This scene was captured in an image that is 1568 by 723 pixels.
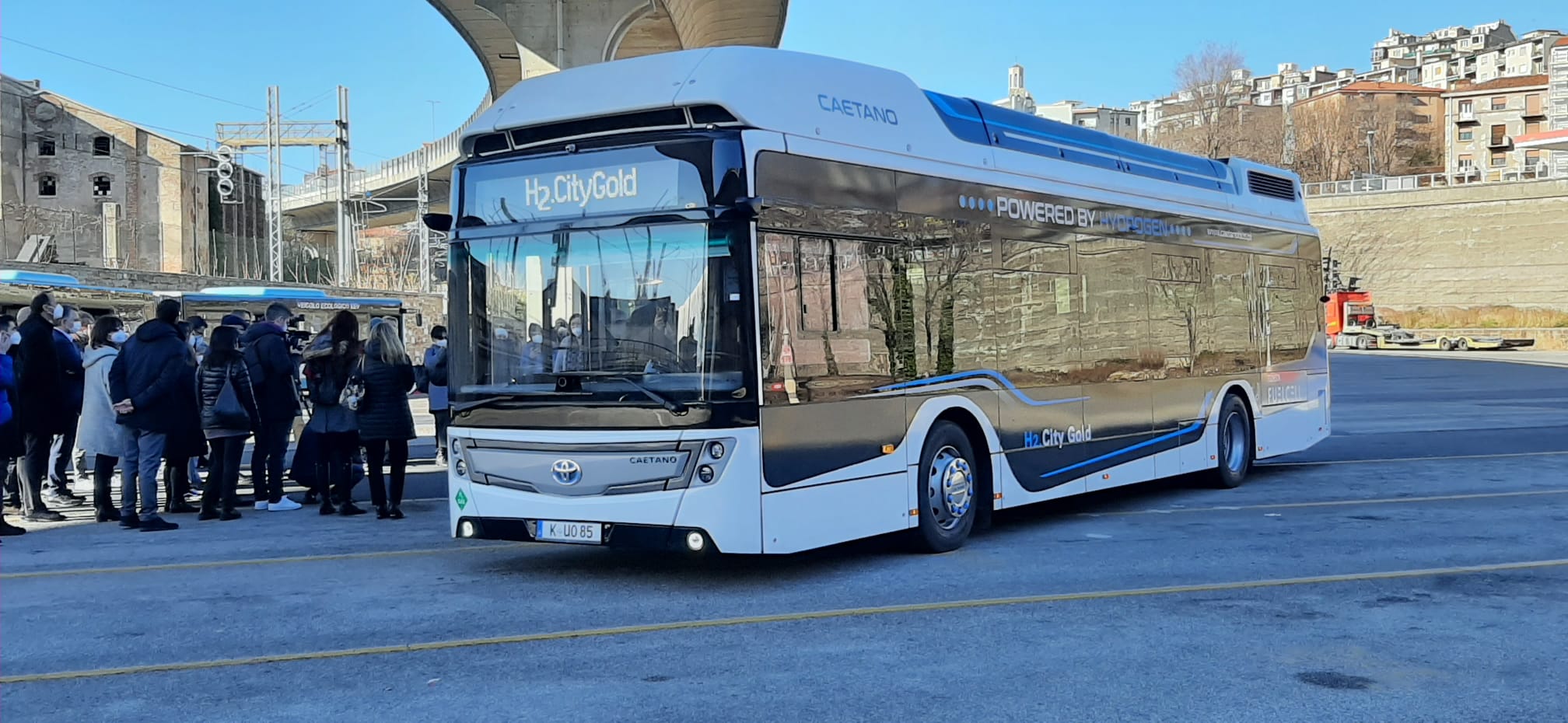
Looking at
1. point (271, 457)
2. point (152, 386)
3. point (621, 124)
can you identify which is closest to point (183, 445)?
point (152, 386)

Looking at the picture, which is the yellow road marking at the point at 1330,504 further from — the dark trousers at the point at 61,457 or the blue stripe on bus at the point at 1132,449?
the dark trousers at the point at 61,457

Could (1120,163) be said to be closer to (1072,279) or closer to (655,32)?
(1072,279)

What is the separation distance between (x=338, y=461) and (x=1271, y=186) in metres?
10.1

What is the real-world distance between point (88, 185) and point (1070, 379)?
69.3m

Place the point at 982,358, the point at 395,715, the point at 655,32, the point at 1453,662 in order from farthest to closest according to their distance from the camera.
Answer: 1. the point at 655,32
2. the point at 982,358
3. the point at 1453,662
4. the point at 395,715

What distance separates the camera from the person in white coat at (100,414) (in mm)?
12023

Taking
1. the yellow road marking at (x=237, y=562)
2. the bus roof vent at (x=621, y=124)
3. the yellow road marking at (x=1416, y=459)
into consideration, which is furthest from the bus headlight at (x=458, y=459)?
the yellow road marking at (x=1416, y=459)

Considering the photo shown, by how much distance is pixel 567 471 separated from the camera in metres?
8.16

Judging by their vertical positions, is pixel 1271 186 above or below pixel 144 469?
above

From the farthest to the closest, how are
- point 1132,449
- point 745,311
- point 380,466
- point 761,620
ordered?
point 1132,449, point 380,466, point 745,311, point 761,620

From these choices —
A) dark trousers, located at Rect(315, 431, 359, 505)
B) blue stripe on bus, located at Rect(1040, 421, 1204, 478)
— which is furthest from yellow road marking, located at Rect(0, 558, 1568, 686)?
dark trousers, located at Rect(315, 431, 359, 505)

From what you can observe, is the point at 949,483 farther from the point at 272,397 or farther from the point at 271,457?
the point at 271,457

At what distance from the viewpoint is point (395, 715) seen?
551 cm

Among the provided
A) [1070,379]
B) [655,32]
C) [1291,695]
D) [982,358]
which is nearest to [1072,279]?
[1070,379]
